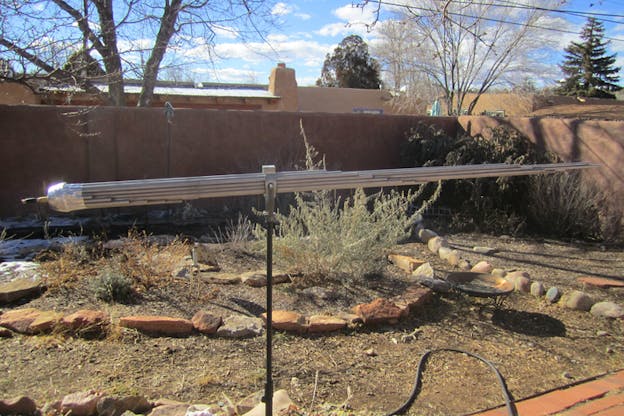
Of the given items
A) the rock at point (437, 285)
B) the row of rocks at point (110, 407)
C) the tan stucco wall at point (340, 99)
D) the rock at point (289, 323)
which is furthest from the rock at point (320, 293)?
the tan stucco wall at point (340, 99)

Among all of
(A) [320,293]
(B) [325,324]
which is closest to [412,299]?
(A) [320,293]

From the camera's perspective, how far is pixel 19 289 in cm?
448

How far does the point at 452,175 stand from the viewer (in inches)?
110

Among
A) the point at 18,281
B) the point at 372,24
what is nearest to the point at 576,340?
the point at 372,24

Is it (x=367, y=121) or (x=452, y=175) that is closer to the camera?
(x=452, y=175)

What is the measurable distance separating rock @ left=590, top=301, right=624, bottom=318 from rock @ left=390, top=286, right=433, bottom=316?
1.48 metres

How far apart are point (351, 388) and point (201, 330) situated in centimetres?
125

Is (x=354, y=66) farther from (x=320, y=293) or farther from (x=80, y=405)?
(x=80, y=405)

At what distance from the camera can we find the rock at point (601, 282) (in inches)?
217

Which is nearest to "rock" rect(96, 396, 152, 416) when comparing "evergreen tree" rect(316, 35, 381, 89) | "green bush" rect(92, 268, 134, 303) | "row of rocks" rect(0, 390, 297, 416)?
"row of rocks" rect(0, 390, 297, 416)

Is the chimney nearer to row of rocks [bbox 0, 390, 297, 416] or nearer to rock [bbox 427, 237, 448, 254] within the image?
rock [bbox 427, 237, 448, 254]

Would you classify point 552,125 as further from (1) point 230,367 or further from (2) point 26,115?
(2) point 26,115

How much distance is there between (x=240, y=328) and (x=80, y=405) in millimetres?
1330

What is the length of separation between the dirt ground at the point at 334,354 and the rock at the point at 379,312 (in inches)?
3.0
